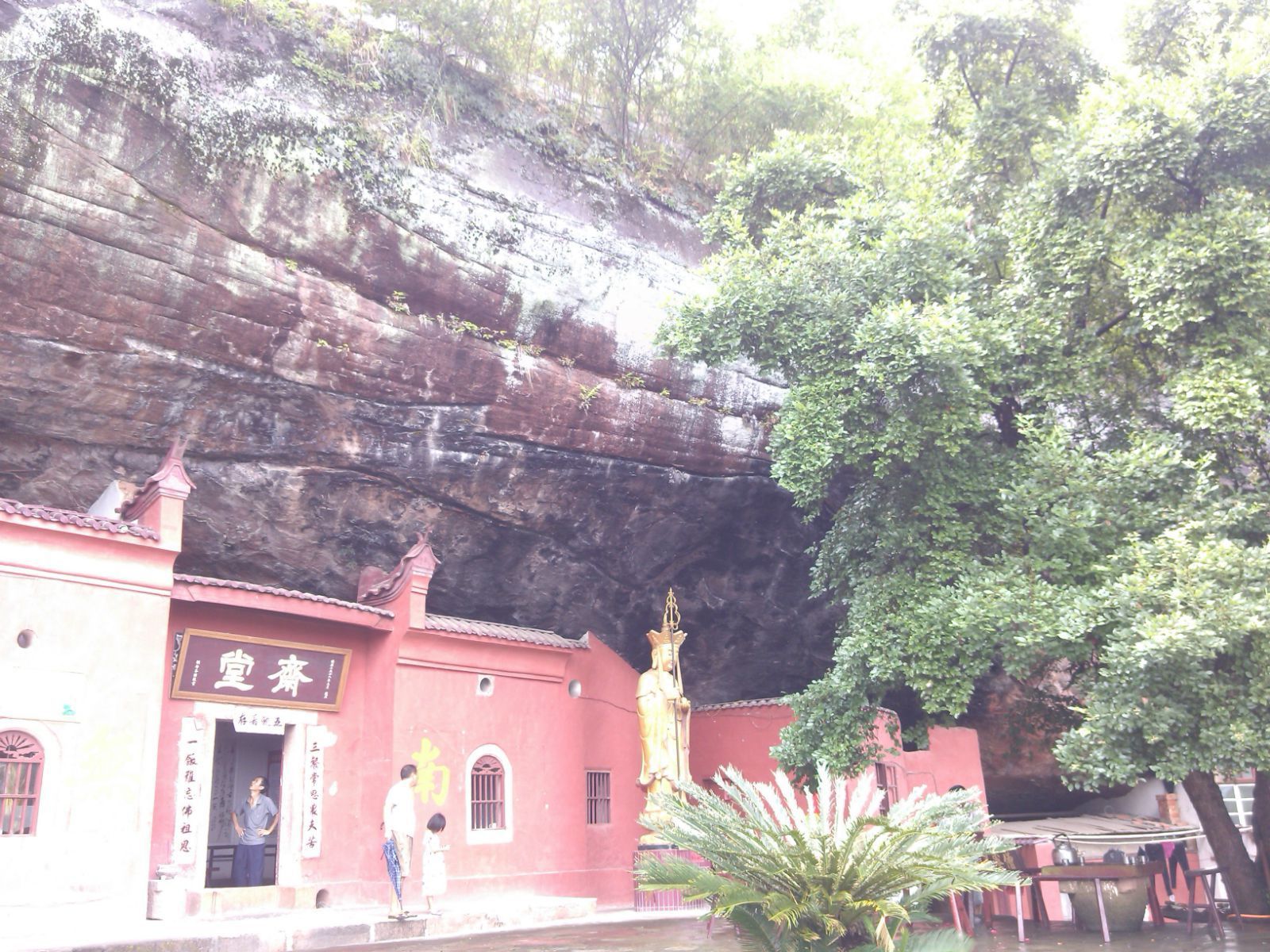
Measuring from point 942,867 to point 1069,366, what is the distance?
663cm

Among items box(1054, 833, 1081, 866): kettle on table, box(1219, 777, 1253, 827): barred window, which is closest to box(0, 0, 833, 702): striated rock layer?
box(1054, 833, 1081, 866): kettle on table

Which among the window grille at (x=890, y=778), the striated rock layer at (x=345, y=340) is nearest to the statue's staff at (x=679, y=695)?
the striated rock layer at (x=345, y=340)

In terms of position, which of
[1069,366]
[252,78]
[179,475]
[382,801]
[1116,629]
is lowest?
[382,801]

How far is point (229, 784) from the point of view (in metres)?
12.3

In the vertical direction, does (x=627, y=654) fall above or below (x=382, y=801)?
above

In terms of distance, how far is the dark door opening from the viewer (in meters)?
12.1

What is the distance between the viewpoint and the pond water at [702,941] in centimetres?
Result: 734

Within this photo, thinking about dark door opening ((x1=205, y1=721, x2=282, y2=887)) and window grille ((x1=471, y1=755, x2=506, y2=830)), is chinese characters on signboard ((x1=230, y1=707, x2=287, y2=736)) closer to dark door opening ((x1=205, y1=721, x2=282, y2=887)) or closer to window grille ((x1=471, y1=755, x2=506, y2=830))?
window grille ((x1=471, y1=755, x2=506, y2=830))

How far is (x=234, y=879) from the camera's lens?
31.7 ft

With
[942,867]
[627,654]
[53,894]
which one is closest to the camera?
[942,867]

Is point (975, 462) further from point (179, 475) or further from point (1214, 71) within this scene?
point (179, 475)

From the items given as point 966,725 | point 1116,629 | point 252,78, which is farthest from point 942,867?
point 966,725

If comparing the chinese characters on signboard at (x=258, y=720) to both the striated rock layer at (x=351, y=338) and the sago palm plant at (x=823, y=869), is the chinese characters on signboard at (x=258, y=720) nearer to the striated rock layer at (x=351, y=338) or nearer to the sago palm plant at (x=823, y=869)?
the striated rock layer at (x=351, y=338)

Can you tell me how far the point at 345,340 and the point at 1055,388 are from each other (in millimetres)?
6925
